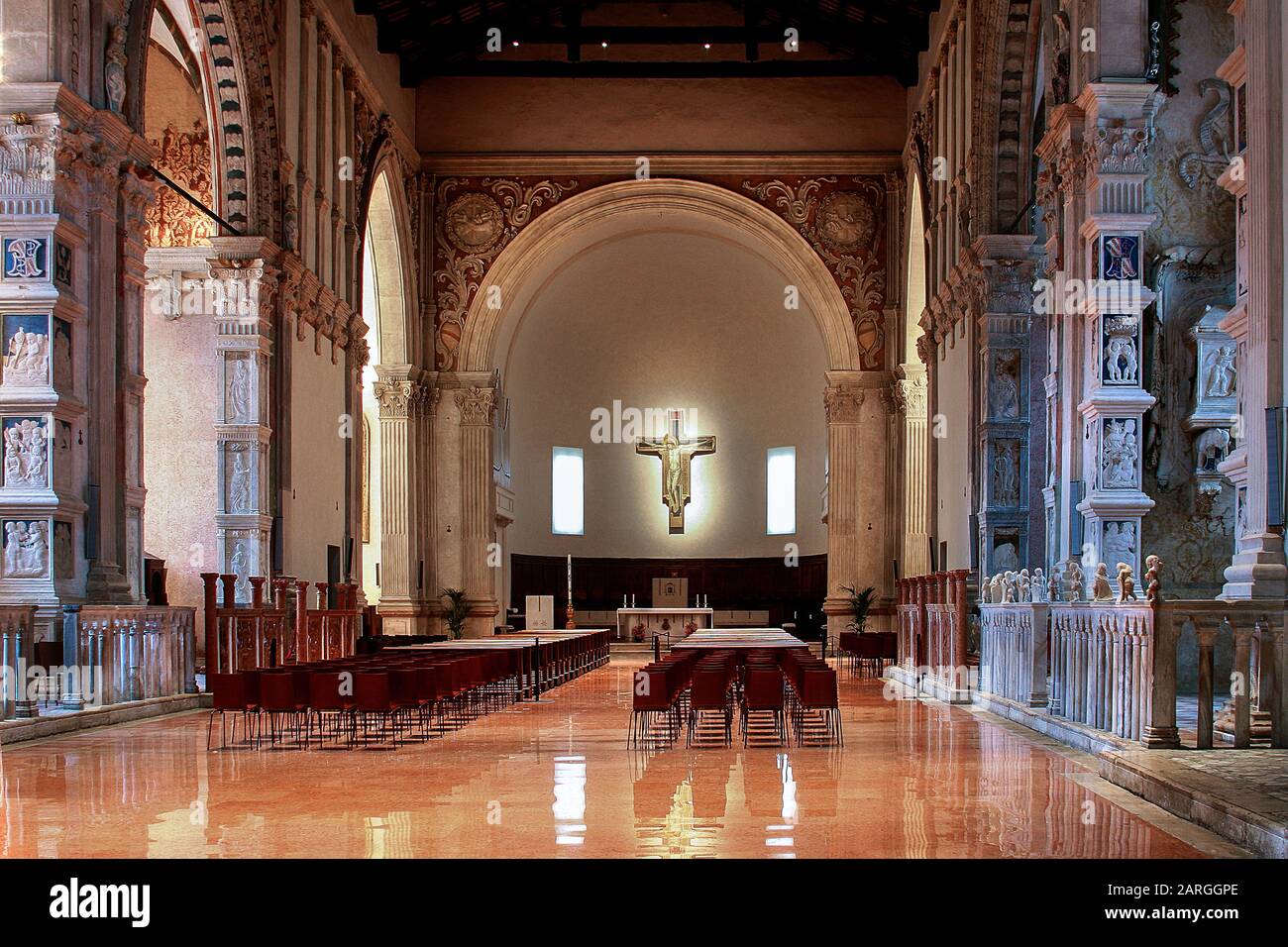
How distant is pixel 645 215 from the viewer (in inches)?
1168

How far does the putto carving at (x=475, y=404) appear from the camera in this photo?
29.2 meters

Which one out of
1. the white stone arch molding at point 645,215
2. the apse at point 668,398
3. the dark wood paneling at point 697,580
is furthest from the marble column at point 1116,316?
the dark wood paneling at point 697,580

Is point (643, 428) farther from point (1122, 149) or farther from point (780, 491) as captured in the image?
point (1122, 149)

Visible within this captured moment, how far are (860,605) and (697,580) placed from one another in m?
8.01

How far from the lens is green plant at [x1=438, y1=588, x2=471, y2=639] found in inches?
1120

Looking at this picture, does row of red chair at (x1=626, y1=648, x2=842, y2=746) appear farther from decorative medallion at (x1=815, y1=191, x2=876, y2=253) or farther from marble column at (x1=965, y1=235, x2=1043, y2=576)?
decorative medallion at (x1=815, y1=191, x2=876, y2=253)

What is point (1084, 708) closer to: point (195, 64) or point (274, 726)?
point (274, 726)

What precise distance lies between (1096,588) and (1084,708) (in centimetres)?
95

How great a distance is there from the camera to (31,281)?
13.0 metres

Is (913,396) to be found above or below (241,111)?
below

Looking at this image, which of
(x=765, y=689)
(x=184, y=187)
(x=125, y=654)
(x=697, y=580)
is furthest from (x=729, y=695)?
(x=697, y=580)

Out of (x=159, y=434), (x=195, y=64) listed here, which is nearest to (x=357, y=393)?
(x=159, y=434)

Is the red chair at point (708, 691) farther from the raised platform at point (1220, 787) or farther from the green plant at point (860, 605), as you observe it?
the green plant at point (860, 605)

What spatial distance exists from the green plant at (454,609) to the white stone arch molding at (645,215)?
4.68m
